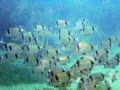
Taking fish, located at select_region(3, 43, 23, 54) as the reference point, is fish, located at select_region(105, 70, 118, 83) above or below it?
below

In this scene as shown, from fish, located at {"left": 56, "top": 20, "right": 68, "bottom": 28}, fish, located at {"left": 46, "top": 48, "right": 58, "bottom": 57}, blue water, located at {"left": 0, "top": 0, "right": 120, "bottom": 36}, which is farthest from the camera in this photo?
blue water, located at {"left": 0, "top": 0, "right": 120, "bottom": 36}

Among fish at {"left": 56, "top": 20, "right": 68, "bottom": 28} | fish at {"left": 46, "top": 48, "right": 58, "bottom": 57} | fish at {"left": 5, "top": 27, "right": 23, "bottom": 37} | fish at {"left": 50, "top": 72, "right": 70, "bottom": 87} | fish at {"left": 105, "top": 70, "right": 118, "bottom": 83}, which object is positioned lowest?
fish at {"left": 105, "top": 70, "right": 118, "bottom": 83}

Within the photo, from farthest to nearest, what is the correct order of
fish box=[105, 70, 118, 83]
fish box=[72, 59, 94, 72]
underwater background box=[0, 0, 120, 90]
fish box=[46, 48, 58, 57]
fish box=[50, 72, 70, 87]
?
1. underwater background box=[0, 0, 120, 90]
2. fish box=[46, 48, 58, 57]
3. fish box=[105, 70, 118, 83]
4. fish box=[72, 59, 94, 72]
5. fish box=[50, 72, 70, 87]

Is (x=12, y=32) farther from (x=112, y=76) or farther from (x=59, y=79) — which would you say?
(x=112, y=76)

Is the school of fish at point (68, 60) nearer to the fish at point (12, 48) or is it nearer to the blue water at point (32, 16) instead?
the fish at point (12, 48)

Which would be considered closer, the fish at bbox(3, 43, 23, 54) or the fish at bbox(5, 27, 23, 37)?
the fish at bbox(3, 43, 23, 54)

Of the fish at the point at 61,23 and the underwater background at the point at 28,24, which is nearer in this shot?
the fish at the point at 61,23

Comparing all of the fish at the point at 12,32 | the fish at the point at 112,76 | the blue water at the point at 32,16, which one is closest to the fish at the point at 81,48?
the fish at the point at 112,76

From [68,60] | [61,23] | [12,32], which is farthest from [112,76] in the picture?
[12,32]

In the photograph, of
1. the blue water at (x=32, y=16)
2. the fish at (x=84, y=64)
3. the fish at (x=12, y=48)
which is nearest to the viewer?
the fish at (x=84, y=64)

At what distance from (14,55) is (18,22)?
1072 cm

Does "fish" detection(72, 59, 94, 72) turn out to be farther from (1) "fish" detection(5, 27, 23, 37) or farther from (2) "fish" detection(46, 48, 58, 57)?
(1) "fish" detection(5, 27, 23, 37)

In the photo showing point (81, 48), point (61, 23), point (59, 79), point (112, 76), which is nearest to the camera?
point (59, 79)

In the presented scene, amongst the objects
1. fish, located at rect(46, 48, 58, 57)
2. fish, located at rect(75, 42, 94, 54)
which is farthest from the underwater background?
fish, located at rect(75, 42, 94, 54)
